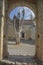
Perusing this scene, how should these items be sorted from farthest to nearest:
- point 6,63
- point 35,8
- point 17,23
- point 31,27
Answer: point 31,27, point 17,23, point 35,8, point 6,63

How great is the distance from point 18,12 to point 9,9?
9.06m

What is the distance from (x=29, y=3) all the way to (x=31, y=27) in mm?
18565

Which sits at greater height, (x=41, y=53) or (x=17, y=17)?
(x=17, y=17)

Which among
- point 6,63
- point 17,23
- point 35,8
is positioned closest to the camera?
point 6,63

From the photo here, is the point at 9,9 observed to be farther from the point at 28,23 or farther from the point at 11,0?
the point at 28,23

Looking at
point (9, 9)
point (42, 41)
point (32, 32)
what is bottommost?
point (32, 32)

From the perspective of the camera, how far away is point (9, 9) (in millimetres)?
5461

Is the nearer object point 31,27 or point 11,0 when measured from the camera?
point 11,0

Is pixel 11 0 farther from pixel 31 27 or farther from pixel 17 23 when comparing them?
pixel 31 27

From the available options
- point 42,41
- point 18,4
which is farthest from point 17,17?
point 42,41

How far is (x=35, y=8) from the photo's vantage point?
539 centimetres

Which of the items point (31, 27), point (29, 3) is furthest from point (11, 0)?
point (31, 27)

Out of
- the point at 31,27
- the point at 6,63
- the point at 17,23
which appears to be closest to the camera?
the point at 6,63

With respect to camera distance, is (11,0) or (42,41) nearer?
(42,41)
